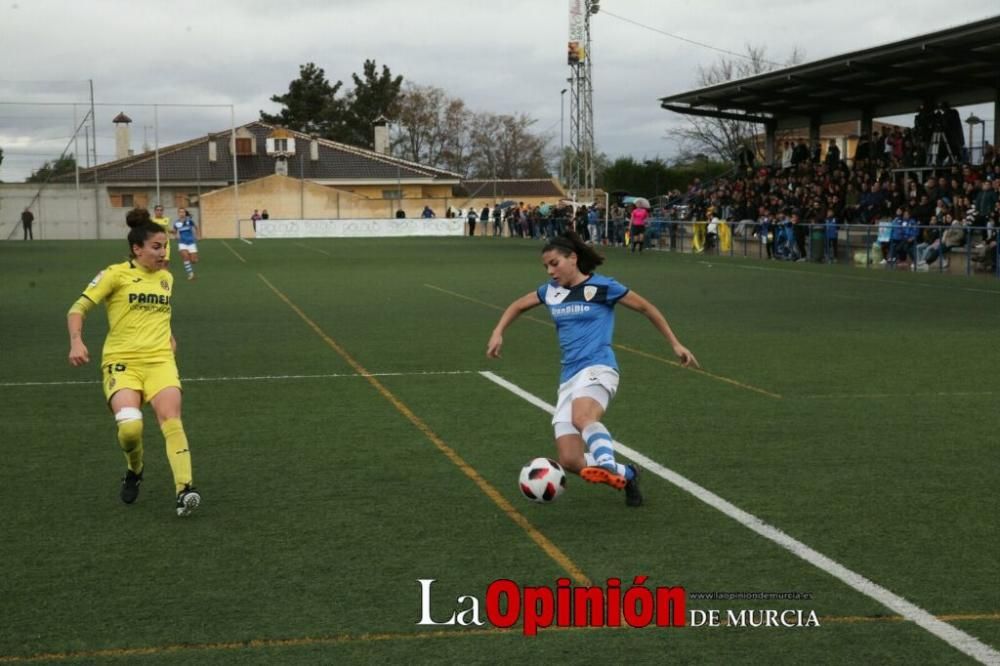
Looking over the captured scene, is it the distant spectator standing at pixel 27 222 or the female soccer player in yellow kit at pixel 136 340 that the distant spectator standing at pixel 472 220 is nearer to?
the distant spectator standing at pixel 27 222

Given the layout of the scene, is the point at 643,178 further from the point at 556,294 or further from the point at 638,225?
the point at 556,294

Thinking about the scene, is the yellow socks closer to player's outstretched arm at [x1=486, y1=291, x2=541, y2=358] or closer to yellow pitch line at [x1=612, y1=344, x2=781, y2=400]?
player's outstretched arm at [x1=486, y1=291, x2=541, y2=358]

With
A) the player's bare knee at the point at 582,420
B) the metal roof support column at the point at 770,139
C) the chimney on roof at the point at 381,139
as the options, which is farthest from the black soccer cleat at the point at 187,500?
the chimney on roof at the point at 381,139

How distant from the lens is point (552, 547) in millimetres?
6738

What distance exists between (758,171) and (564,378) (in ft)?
152

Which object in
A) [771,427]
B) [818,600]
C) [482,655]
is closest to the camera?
[482,655]

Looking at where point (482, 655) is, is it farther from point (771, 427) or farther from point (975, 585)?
point (771, 427)

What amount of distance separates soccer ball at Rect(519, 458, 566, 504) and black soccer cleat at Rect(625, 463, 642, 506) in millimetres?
447

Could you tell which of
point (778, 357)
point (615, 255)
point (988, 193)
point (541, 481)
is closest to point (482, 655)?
Answer: point (541, 481)

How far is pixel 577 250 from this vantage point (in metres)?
7.70

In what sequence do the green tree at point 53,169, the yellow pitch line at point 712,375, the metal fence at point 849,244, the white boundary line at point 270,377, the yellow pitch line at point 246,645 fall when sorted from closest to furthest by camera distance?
the yellow pitch line at point 246,645 < the yellow pitch line at point 712,375 < the white boundary line at point 270,377 < the metal fence at point 849,244 < the green tree at point 53,169

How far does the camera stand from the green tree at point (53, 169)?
7462cm

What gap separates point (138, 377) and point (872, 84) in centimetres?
3978

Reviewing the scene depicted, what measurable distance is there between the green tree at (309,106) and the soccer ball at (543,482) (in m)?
109
